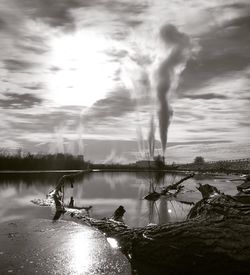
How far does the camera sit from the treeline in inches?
4031

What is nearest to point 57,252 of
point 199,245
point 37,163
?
point 199,245

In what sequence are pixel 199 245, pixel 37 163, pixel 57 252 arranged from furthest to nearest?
1. pixel 37 163
2. pixel 57 252
3. pixel 199 245

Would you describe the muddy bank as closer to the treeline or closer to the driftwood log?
the driftwood log

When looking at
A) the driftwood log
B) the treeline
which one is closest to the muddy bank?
the driftwood log

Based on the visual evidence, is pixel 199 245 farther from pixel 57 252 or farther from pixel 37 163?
pixel 37 163

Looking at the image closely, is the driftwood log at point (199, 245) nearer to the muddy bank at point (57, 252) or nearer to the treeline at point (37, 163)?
the muddy bank at point (57, 252)

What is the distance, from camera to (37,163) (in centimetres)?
11012

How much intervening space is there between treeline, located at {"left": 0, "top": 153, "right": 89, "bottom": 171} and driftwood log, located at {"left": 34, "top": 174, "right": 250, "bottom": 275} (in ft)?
308

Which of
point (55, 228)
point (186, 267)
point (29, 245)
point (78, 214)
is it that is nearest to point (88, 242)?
point (29, 245)

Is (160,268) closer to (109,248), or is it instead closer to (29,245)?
(109,248)

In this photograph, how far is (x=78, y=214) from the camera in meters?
22.1

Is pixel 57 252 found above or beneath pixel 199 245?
beneath

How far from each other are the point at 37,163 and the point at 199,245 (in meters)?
104

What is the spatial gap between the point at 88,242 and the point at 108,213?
9614 millimetres
